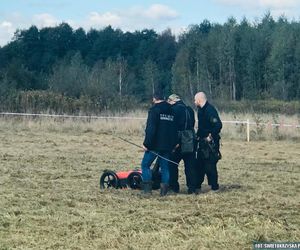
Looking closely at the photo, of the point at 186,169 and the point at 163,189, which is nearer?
the point at 163,189

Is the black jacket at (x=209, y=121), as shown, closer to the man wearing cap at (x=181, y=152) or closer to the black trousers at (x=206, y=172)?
the man wearing cap at (x=181, y=152)

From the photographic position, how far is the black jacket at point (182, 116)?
10516 mm

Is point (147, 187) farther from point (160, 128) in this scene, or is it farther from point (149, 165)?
point (160, 128)

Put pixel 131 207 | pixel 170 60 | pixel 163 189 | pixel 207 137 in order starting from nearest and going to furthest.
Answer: pixel 131 207 → pixel 163 189 → pixel 207 137 → pixel 170 60

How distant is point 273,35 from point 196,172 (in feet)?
184

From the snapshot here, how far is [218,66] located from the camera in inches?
2648

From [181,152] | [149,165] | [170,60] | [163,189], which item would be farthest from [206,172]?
[170,60]

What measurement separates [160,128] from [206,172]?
123 centimetres

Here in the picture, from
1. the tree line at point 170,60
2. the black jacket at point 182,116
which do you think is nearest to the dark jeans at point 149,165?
the black jacket at point 182,116

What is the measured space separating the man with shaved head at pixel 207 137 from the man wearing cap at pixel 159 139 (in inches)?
21.1

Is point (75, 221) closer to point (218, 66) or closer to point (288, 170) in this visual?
point (288, 170)

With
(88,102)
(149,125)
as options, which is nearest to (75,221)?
(149,125)

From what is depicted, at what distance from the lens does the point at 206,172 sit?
10766 millimetres

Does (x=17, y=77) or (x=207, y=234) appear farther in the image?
(x=17, y=77)
